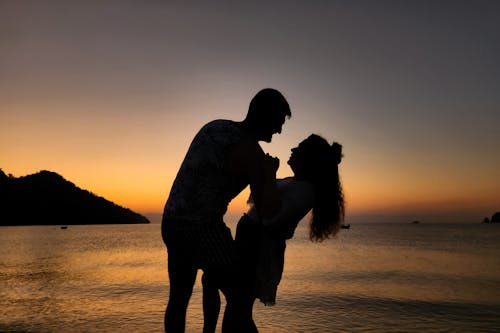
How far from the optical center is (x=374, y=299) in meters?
21.5

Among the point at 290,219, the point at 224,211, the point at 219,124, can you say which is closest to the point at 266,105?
the point at 219,124

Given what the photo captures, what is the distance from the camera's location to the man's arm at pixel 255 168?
2.96 metres

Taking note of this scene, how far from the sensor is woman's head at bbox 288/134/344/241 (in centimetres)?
369

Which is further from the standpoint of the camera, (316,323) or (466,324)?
(466,324)

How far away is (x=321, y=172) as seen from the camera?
3.69m

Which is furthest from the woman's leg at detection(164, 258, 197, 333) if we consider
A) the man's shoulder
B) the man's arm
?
the man's shoulder

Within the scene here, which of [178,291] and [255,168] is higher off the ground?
[255,168]

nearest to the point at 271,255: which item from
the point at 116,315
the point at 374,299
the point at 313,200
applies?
the point at 313,200

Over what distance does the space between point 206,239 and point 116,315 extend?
44.1ft

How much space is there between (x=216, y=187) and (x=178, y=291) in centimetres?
80

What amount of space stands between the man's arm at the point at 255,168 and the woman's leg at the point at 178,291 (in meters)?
0.67

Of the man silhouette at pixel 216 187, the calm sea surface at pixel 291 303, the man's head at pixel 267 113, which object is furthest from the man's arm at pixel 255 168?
the calm sea surface at pixel 291 303

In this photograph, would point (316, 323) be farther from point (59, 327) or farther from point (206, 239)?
point (206, 239)

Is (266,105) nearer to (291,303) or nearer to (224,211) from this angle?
(224,211)
